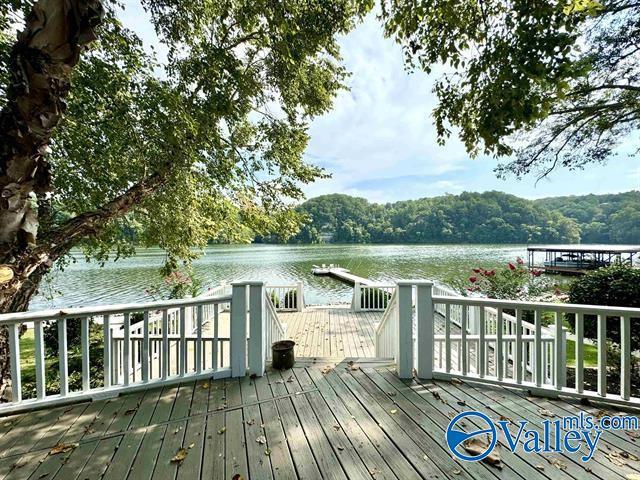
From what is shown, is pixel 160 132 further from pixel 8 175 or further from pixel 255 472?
pixel 255 472

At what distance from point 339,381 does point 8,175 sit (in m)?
3.32

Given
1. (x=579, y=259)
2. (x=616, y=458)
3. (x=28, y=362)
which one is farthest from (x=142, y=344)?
(x=579, y=259)

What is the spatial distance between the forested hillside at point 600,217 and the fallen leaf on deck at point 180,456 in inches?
1699

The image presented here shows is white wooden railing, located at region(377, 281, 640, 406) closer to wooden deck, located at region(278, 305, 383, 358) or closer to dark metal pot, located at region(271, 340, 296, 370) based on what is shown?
dark metal pot, located at region(271, 340, 296, 370)

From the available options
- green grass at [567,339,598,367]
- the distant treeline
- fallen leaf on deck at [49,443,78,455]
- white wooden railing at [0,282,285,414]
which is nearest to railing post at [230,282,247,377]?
white wooden railing at [0,282,285,414]

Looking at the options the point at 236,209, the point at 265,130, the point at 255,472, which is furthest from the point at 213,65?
the point at 255,472

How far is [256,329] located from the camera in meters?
2.82

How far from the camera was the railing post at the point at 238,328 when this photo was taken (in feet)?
9.10

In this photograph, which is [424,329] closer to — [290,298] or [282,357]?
[282,357]

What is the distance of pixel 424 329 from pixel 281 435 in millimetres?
1636

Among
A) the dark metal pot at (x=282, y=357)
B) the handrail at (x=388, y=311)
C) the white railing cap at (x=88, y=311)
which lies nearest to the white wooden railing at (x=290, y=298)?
the handrail at (x=388, y=311)

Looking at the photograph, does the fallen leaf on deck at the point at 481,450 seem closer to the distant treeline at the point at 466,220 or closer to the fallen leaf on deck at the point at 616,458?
the fallen leaf on deck at the point at 616,458

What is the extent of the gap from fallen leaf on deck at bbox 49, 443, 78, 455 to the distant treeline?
39027 millimetres

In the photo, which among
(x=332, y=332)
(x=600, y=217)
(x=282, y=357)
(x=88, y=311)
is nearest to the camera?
(x=88, y=311)
